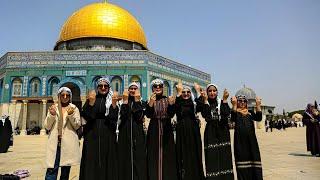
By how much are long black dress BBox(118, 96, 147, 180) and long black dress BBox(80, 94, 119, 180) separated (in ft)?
0.28

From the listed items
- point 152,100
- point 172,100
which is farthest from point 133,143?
point 172,100

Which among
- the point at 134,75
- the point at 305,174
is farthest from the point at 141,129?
the point at 134,75

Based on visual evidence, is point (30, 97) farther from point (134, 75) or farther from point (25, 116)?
point (134, 75)

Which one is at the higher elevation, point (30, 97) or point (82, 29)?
point (82, 29)

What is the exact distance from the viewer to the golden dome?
28.3 meters

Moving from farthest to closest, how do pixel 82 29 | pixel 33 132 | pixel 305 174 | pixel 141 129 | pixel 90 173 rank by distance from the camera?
pixel 82 29 < pixel 33 132 < pixel 305 174 < pixel 141 129 < pixel 90 173

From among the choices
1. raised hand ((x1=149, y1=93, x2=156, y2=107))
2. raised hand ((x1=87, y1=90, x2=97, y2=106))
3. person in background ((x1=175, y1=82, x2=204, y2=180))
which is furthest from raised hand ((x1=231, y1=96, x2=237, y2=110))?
raised hand ((x1=87, y1=90, x2=97, y2=106))

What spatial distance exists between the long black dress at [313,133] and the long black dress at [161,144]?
5.22m

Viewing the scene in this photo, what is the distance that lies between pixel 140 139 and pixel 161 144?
27cm

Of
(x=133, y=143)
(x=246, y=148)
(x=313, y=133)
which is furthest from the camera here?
(x=313, y=133)

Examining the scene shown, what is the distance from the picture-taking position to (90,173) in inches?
141

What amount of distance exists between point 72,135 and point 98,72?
22004 millimetres

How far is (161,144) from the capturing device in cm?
374

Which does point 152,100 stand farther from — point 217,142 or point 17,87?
point 17,87
